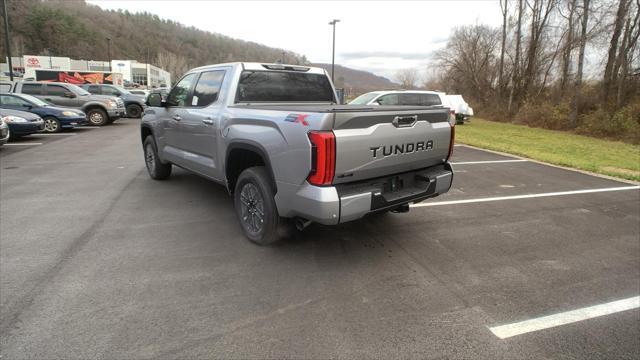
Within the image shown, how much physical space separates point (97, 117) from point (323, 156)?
17.4 meters

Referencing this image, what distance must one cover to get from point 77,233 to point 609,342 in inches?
200

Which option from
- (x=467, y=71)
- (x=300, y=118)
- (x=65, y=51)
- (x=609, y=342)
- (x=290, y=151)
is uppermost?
(x=65, y=51)

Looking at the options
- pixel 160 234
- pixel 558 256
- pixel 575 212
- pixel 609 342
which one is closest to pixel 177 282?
pixel 160 234

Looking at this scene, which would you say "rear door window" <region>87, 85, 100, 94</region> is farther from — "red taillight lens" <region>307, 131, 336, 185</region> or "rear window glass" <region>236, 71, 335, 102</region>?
"red taillight lens" <region>307, 131, 336, 185</region>

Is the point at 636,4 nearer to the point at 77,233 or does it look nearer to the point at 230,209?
the point at 230,209

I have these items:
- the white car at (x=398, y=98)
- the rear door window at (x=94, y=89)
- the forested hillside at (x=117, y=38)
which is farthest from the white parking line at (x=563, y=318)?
the forested hillside at (x=117, y=38)

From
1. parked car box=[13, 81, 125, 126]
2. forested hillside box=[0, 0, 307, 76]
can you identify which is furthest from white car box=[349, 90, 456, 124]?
forested hillside box=[0, 0, 307, 76]

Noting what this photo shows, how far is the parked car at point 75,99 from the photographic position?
52.9 ft

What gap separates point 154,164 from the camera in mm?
6938

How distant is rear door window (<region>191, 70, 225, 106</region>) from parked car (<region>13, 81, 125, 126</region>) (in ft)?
46.5

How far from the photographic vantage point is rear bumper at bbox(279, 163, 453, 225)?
10.6ft

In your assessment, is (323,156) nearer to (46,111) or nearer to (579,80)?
(46,111)

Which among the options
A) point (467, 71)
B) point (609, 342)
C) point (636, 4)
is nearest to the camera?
point (609, 342)

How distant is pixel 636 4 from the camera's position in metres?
18.3
